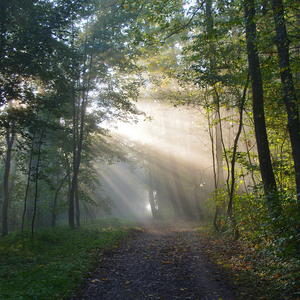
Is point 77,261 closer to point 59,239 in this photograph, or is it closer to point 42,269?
point 42,269

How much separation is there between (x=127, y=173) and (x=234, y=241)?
4302 centimetres

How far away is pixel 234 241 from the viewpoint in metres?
8.28

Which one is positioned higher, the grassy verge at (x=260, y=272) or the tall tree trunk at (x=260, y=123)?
the tall tree trunk at (x=260, y=123)

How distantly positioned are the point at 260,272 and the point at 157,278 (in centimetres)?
237

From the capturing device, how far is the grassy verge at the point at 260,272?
158 inches

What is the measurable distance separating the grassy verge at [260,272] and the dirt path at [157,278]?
0.32 m

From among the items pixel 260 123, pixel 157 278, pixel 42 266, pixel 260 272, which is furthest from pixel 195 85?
pixel 42 266

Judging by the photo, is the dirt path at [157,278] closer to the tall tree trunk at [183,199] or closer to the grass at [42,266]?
the grass at [42,266]

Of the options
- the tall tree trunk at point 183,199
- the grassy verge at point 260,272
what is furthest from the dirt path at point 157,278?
the tall tree trunk at point 183,199

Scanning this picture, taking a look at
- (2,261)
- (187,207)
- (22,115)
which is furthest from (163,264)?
(187,207)

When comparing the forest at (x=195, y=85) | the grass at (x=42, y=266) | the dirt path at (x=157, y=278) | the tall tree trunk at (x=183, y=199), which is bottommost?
the dirt path at (x=157, y=278)

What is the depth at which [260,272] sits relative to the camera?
200 inches

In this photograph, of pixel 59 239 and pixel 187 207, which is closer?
pixel 59 239

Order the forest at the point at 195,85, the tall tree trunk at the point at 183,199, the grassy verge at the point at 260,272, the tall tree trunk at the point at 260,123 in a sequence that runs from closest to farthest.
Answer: the grassy verge at the point at 260,272, the forest at the point at 195,85, the tall tree trunk at the point at 260,123, the tall tree trunk at the point at 183,199
